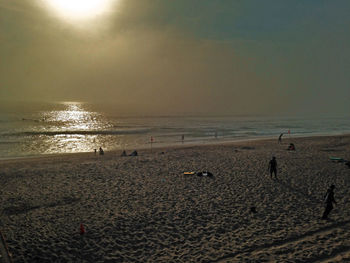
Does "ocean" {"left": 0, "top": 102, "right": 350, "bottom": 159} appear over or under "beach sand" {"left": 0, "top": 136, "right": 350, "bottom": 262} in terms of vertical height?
over

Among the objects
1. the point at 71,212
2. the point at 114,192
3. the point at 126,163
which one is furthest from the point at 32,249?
the point at 126,163

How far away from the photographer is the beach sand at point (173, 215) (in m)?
7.94

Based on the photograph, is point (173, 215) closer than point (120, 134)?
Yes

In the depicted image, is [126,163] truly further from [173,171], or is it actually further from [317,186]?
[317,186]

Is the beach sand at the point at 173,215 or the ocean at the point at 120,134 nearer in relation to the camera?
the beach sand at the point at 173,215

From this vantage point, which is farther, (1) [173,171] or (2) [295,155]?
(2) [295,155]

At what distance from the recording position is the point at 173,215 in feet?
35.2

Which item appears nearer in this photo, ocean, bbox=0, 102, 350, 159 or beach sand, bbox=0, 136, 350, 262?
beach sand, bbox=0, 136, 350, 262

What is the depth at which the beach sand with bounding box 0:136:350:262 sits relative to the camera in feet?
26.1

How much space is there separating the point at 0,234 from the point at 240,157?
63.7 ft

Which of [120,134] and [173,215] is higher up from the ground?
[120,134]

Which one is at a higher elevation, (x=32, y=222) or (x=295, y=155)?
(x=295, y=155)

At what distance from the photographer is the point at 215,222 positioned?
9992 millimetres

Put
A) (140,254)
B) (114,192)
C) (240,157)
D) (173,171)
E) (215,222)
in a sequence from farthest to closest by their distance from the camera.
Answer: (240,157), (173,171), (114,192), (215,222), (140,254)
